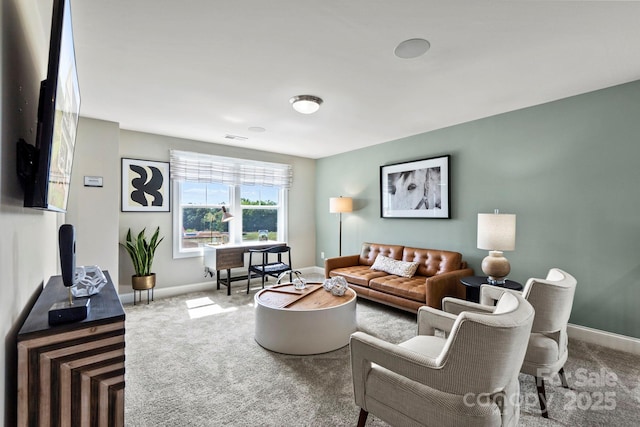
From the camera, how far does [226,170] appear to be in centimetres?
508

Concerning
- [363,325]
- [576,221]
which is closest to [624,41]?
[576,221]

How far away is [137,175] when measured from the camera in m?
4.24

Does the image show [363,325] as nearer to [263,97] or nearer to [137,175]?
[263,97]

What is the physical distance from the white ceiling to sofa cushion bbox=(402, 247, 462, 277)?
1728 mm

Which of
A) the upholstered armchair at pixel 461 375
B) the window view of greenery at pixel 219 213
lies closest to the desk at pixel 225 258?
the window view of greenery at pixel 219 213

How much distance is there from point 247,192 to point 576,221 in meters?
4.63

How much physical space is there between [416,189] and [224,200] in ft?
10.5

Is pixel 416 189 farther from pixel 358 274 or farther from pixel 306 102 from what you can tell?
pixel 306 102

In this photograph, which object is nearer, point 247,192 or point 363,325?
point 363,325

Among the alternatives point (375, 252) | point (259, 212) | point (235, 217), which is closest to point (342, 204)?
point (375, 252)

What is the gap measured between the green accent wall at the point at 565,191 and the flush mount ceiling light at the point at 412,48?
1924 millimetres

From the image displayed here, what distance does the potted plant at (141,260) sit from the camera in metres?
3.93

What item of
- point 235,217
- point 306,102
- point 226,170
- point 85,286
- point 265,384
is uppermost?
point 306,102

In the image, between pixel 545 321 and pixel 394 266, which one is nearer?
pixel 545 321
